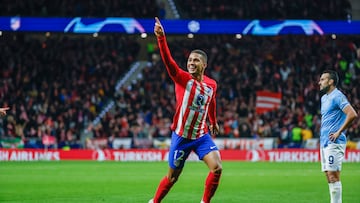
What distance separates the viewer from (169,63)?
408 inches

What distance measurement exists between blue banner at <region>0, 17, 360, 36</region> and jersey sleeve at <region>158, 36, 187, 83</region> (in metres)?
22.5

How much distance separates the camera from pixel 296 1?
37969 mm

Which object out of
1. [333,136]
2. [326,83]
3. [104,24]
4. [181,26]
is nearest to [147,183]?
[326,83]

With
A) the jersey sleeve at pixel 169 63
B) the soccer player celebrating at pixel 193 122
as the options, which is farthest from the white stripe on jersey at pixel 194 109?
the jersey sleeve at pixel 169 63

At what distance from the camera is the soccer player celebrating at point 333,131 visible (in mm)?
11516

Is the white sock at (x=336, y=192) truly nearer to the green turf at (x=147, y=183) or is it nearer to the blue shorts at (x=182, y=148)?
the blue shorts at (x=182, y=148)

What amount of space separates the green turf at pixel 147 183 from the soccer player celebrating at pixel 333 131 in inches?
110

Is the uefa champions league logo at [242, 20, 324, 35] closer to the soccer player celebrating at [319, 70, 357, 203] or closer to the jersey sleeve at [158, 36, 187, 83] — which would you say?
the soccer player celebrating at [319, 70, 357, 203]

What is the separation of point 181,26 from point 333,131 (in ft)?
73.7

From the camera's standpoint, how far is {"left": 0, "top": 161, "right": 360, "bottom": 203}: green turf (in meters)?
15.1

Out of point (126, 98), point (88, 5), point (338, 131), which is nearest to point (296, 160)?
point (126, 98)

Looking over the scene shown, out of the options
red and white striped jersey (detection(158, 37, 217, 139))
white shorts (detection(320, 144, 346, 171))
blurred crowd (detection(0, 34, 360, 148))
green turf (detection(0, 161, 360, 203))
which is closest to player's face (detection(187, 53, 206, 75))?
red and white striped jersey (detection(158, 37, 217, 139))

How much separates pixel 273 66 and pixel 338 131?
26553 millimetres

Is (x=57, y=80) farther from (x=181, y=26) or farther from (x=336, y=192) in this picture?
(x=336, y=192)
